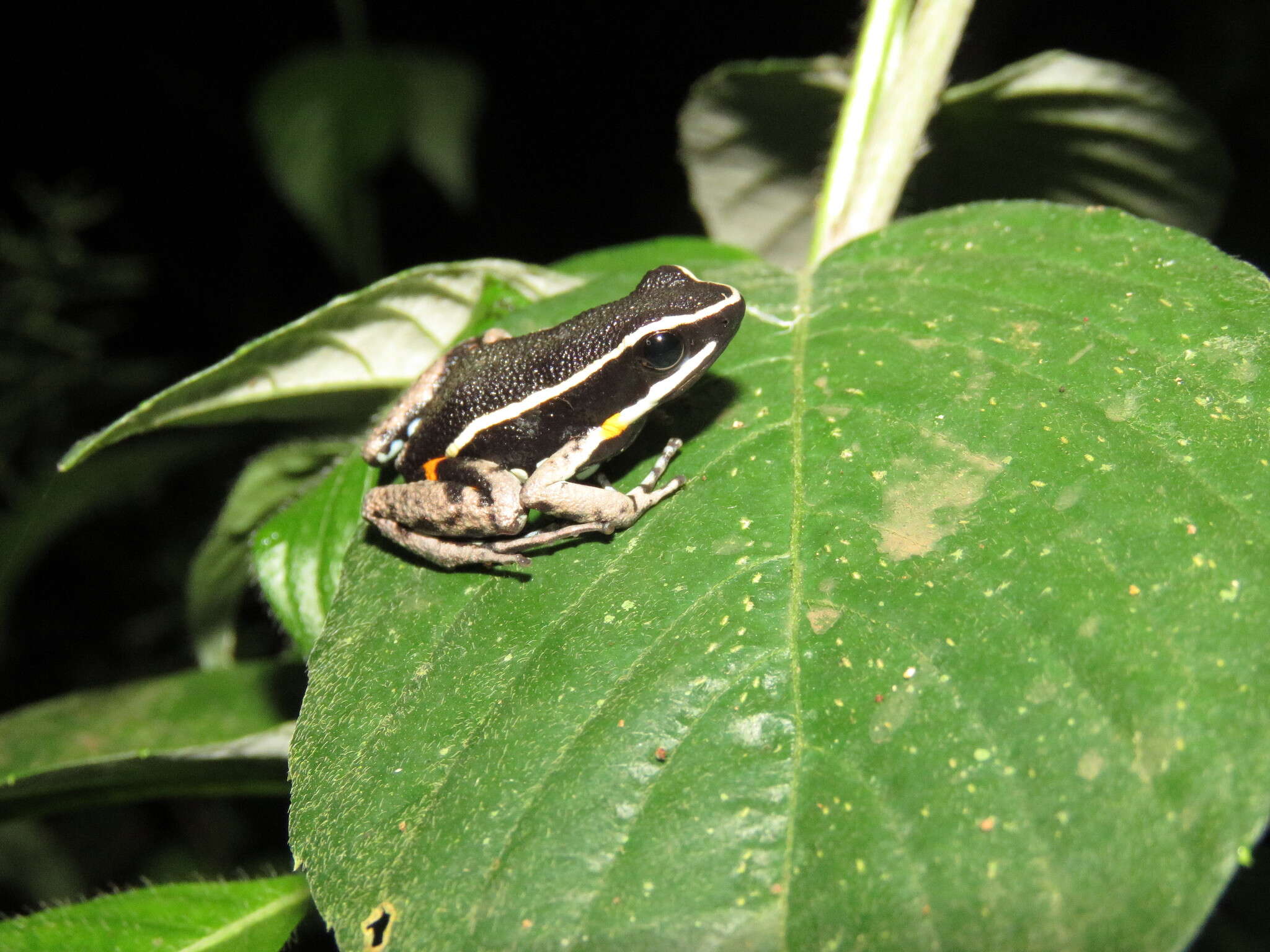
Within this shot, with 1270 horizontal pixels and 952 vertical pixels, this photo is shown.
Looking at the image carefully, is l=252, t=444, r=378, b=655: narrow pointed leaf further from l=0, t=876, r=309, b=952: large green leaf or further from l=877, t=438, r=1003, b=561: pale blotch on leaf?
l=877, t=438, r=1003, b=561: pale blotch on leaf

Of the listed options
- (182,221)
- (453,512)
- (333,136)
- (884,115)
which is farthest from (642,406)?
(182,221)

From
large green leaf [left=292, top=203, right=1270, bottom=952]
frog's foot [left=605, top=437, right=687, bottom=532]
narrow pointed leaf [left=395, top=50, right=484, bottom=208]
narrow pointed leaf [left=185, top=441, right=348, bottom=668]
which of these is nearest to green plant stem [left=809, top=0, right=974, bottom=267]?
large green leaf [left=292, top=203, right=1270, bottom=952]

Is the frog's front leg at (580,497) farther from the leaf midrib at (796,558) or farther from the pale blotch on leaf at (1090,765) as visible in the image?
the pale blotch on leaf at (1090,765)

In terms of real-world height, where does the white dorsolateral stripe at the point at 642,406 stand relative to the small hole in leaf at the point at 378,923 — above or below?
above

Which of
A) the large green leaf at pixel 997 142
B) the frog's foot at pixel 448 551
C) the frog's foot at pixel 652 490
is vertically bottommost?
the frog's foot at pixel 448 551

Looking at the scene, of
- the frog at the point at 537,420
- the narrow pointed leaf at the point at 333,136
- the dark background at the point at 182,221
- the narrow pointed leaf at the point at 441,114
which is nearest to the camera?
the frog at the point at 537,420

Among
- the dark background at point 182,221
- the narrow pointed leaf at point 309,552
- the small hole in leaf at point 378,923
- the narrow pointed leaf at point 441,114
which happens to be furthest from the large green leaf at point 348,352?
the dark background at point 182,221

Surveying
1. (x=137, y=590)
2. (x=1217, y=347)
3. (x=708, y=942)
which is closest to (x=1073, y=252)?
(x=1217, y=347)
